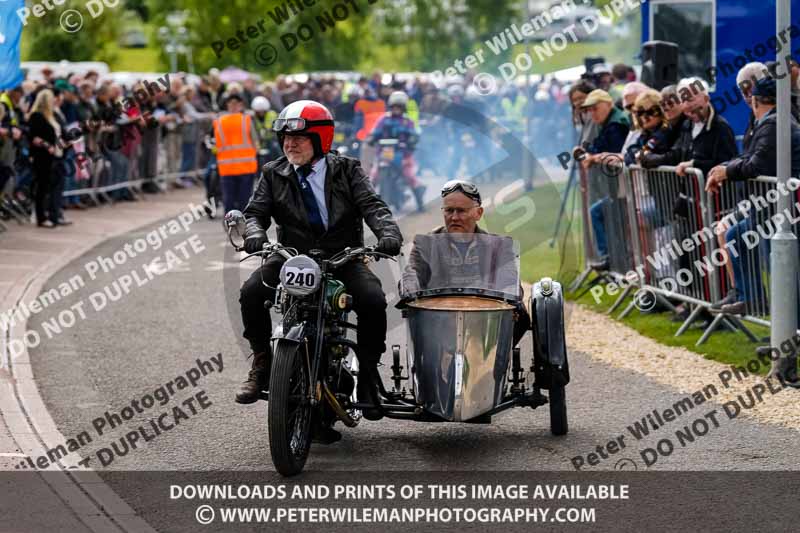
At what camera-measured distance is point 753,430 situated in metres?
8.19

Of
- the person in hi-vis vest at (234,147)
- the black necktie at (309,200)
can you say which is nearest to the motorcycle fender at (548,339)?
the black necktie at (309,200)

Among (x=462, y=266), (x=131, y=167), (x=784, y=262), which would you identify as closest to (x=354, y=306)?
(x=462, y=266)

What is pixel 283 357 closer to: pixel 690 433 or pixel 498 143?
pixel 690 433

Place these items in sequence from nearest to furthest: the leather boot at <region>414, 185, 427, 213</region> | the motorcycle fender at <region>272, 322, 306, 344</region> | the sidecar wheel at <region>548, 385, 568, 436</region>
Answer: the motorcycle fender at <region>272, 322, 306, 344</region> < the sidecar wheel at <region>548, 385, 568, 436</region> < the leather boot at <region>414, 185, 427, 213</region>

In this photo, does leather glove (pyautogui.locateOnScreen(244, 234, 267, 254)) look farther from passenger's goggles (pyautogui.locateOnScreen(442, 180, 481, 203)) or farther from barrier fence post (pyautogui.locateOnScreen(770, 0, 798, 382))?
barrier fence post (pyautogui.locateOnScreen(770, 0, 798, 382))

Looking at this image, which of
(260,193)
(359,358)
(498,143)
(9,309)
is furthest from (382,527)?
(498,143)

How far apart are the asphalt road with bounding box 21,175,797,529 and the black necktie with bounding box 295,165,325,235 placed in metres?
1.19

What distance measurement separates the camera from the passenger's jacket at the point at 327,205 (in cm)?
792

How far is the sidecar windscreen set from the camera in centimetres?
785

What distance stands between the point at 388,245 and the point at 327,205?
570 millimetres

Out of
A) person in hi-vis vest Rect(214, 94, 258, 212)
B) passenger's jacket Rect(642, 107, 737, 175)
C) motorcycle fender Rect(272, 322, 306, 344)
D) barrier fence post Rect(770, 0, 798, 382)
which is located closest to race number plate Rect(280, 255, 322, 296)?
motorcycle fender Rect(272, 322, 306, 344)

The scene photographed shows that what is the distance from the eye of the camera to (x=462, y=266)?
7.93m

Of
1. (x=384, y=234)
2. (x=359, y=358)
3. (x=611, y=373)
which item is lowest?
(x=611, y=373)

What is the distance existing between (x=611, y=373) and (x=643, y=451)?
7.93 feet
